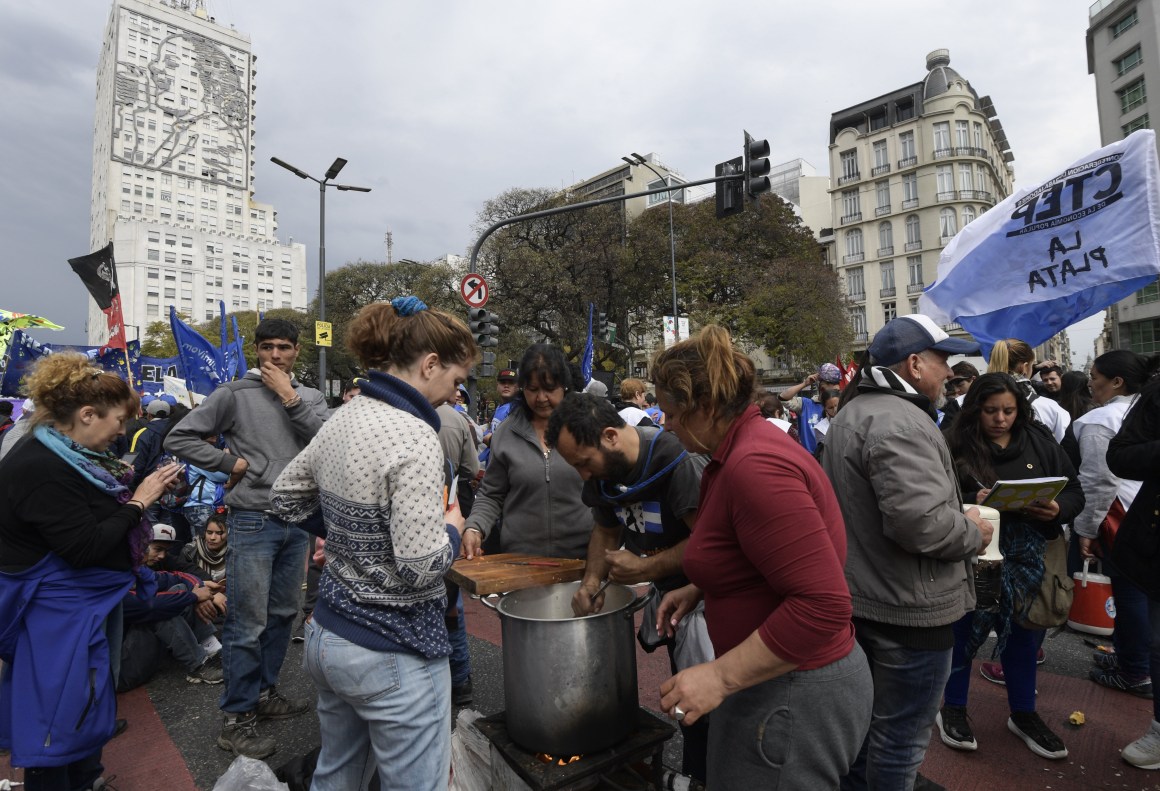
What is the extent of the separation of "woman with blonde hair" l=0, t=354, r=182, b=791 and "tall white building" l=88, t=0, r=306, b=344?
116832 mm

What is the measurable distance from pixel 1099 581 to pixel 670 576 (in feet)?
12.3

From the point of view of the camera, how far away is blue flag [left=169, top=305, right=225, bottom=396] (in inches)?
352

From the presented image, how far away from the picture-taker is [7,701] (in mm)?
2576

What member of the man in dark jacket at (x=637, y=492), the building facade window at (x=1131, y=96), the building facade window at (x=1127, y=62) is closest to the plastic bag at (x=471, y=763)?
the man in dark jacket at (x=637, y=492)

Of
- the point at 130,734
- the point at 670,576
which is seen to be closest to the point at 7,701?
the point at 130,734

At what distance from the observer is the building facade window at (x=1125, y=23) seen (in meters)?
32.7

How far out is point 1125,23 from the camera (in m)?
33.5

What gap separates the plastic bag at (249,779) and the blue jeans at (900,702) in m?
2.32

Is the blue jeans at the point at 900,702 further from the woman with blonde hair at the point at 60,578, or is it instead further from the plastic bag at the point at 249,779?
the woman with blonde hair at the point at 60,578

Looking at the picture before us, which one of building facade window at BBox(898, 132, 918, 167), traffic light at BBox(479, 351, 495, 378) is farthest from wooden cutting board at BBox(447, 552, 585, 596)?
building facade window at BBox(898, 132, 918, 167)

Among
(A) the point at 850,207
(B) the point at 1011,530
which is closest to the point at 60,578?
(B) the point at 1011,530

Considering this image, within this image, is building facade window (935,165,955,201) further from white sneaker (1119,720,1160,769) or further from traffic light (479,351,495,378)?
white sneaker (1119,720,1160,769)

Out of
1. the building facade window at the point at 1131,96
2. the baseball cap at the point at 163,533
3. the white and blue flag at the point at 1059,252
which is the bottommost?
the baseball cap at the point at 163,533

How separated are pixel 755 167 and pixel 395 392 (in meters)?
9.49
